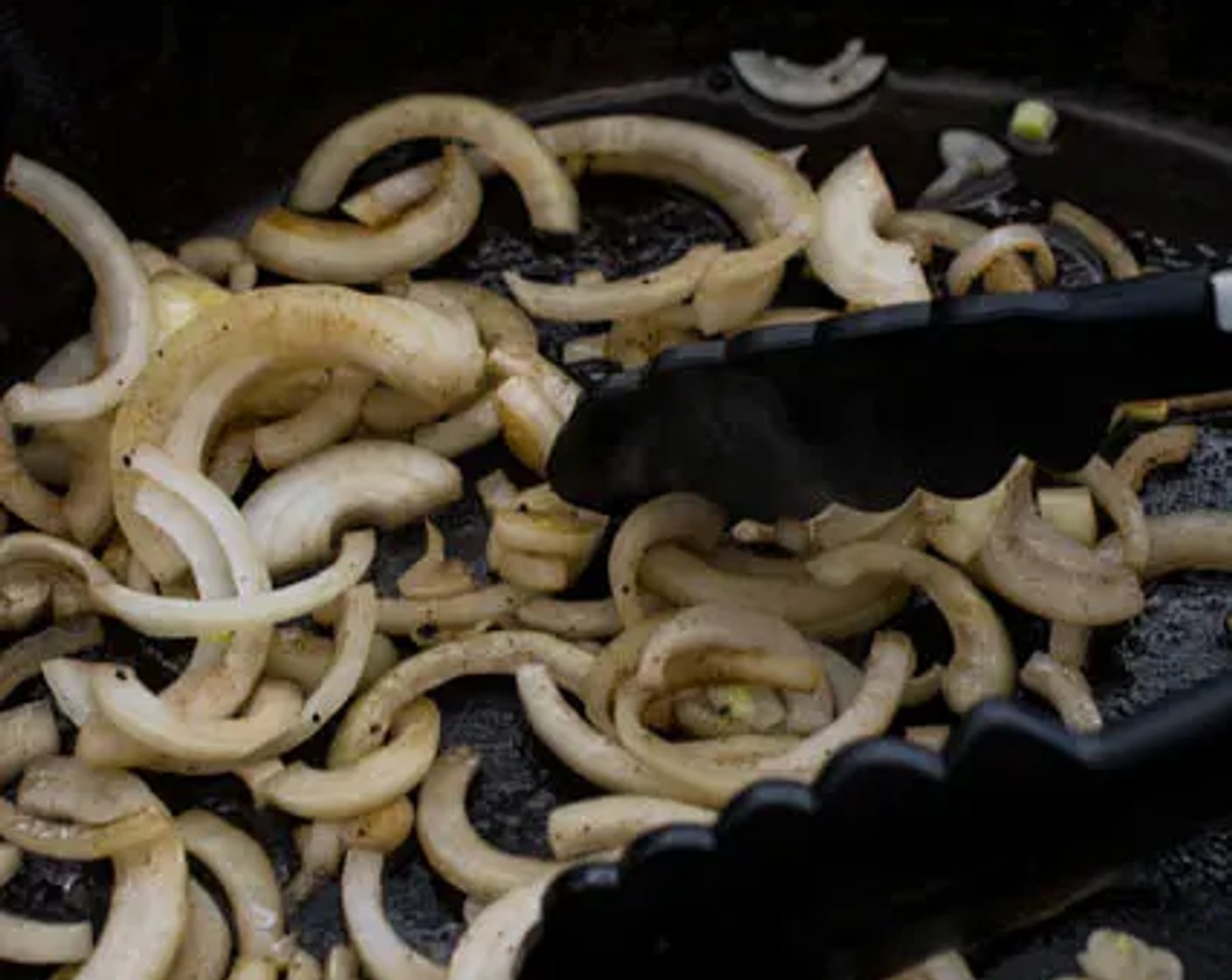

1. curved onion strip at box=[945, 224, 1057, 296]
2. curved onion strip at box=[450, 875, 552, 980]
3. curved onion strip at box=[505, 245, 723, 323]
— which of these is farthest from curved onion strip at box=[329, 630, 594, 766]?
curved onion strip at box=[945, 224, 1057, 296]

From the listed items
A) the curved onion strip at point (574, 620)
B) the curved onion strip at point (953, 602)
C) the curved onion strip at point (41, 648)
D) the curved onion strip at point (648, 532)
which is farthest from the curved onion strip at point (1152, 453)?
the curved onion strip at point (41, 648)

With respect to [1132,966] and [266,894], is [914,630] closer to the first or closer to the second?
[1132,966]

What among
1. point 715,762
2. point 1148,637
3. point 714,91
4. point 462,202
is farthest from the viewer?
point 714,91

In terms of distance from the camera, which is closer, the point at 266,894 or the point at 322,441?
the point at 266,894

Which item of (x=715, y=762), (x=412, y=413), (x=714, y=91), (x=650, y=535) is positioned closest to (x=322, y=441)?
(x=412, y=413)

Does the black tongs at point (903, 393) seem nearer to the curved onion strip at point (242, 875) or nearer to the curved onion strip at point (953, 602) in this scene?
the curved onion strip at point (953, 602)

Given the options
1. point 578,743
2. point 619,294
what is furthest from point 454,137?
point 578,743

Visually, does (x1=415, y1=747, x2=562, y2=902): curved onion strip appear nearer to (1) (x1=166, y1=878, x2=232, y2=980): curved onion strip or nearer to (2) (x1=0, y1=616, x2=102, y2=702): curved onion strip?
(1) (x1=166, y1=878, x2=232, y2=980): curved onion strip
